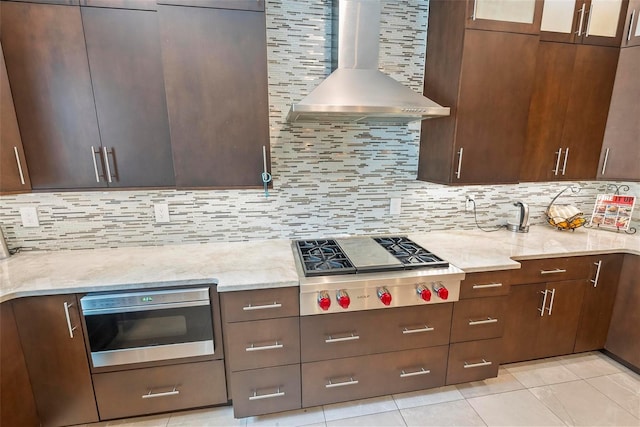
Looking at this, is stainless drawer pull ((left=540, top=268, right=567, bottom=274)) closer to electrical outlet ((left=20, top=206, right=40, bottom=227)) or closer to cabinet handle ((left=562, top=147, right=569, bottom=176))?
cabinet handle ((left=562, top=147, right=569, bottom=176))

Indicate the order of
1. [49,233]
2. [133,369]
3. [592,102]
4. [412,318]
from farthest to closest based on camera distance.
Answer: [592,102], [49,233], [412,318], [133,369]

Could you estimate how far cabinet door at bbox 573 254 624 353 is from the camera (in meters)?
2.02

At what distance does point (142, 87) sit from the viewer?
1592 millimetres

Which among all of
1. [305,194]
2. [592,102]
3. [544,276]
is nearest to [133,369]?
[305,194]

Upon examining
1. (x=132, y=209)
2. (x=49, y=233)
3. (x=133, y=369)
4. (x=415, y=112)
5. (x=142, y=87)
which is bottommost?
(x=133, y=369)

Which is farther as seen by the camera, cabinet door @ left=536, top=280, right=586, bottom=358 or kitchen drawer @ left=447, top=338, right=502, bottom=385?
cabinet door @ left=536, top=280, right=586, bottom=358

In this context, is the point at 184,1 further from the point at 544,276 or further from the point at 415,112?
the point at 544,276

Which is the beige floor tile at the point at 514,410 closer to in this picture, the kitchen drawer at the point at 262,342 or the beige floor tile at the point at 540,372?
the beige floor tile at the point at 540,372

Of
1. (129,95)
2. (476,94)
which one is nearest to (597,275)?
(476,94)

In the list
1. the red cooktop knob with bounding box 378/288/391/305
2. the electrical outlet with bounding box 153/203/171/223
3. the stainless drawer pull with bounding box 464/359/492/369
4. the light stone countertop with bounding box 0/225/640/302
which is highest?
the electrical outlet with bounding box 153/203/171/223

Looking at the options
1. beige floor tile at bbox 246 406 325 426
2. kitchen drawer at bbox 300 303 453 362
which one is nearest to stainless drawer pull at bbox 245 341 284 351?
kitchen drawer at bbox 300 303 453 362

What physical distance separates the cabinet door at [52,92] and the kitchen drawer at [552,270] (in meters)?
2.63

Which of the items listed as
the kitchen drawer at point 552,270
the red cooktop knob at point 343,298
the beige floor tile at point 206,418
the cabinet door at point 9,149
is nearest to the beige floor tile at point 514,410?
the kitchen drawer at point 552,270

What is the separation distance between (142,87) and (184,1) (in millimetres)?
492
